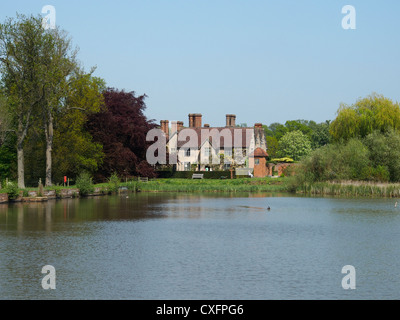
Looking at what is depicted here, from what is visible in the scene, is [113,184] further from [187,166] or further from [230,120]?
[230,120]

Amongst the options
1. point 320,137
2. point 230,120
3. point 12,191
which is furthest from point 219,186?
point 320,137

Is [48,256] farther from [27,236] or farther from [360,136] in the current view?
[360,136]

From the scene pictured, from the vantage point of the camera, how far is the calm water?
1636 centimetres

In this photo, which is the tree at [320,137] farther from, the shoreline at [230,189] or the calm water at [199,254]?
the calm water at [199,254]

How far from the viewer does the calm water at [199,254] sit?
644 inches

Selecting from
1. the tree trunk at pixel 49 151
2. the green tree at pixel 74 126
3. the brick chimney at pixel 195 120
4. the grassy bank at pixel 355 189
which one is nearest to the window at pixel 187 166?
the brick chimney at pixel 195 120

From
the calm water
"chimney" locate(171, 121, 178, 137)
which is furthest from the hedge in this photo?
the calm water

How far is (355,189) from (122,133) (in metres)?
32.9

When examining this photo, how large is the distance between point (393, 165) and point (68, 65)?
35.8 meters

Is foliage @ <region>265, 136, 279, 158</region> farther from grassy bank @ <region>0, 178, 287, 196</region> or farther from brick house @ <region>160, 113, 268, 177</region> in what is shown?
grassy bank @ <region>0, 178, 287, 196</region>

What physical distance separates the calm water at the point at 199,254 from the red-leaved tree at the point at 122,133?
107 ft

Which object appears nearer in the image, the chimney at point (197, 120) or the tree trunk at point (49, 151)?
the tree trunk at point (49, 151)

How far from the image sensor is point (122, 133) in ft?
250
